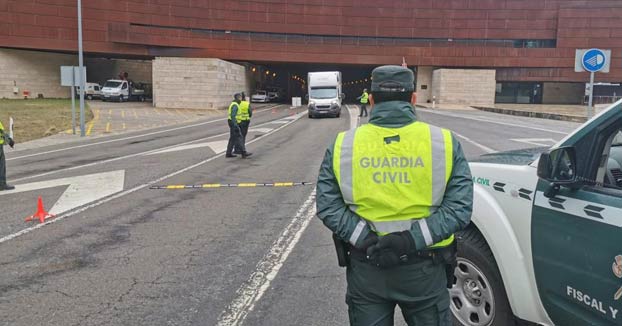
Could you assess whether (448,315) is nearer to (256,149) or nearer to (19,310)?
(19,310)

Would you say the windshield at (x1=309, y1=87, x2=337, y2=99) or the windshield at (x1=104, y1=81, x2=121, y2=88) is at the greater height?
the windshield at (x1=104, y1=81, x2=121, y2=88)

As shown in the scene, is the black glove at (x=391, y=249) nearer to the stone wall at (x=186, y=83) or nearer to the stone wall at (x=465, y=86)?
the stone wall at (x=186, y=83)

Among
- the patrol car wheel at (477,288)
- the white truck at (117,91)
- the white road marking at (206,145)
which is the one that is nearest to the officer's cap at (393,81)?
the patrol car wheel at (477,288)

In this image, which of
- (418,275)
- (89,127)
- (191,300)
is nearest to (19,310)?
(191,300)

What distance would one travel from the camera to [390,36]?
5941 cm

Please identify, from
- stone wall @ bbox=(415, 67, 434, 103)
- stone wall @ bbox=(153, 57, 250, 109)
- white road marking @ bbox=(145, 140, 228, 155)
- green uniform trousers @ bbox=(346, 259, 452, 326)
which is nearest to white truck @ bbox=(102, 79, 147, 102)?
stone wall @ bbox=(153, 57, 250, 109)

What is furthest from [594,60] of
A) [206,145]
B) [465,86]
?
[465,86]

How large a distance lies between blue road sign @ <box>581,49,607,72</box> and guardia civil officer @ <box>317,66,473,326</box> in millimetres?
11889

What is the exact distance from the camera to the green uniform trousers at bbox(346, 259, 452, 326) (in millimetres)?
2420

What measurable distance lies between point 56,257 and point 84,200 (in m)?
3.58

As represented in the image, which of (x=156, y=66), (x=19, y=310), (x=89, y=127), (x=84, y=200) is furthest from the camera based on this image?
(x=156, y=66)

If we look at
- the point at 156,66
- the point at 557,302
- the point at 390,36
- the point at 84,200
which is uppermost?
the point at 390,36

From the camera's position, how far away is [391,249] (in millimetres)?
2316

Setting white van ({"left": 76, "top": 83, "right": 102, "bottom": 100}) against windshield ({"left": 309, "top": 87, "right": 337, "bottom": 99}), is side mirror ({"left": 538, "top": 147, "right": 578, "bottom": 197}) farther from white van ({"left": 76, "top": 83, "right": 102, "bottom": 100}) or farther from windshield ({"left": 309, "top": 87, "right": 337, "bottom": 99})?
white van ({"left": 76, "top": 83, "right": 102, "bottom": 100})
